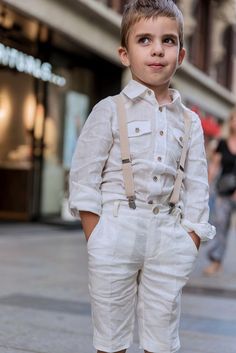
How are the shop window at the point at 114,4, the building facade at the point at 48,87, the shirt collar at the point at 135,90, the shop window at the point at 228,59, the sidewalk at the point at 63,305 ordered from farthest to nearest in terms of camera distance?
the shop window at the point at 228,59, the shop window at the point at 114,4, the building facade at the point at 48,87, the sidewalk at the point at 63,305, the shirt collar at the point at 135,90

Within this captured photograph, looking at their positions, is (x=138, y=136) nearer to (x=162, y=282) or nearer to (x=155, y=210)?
(x=155, y=210)

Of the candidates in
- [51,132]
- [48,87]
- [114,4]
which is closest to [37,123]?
[51,132]

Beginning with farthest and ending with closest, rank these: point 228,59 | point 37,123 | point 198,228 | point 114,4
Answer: point 228,59 → point 114,4 → point 37,123 → point 198,228

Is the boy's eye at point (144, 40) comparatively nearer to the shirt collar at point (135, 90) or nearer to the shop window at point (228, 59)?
the shirt collar at point (135, 90)

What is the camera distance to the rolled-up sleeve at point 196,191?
2.96 metres

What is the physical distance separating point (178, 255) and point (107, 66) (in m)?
14.2

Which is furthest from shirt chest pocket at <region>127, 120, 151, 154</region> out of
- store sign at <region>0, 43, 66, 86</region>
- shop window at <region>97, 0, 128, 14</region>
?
shop window at <region>97, 0, 128, 14</region>

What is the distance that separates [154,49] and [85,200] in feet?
2.25

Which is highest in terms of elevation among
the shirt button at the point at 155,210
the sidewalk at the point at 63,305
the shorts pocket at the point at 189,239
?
the shirt button at the point at 155,210

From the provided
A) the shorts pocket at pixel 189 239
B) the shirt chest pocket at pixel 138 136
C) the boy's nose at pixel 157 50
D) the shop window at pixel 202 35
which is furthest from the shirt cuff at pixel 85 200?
the shop window at pixel 202 35

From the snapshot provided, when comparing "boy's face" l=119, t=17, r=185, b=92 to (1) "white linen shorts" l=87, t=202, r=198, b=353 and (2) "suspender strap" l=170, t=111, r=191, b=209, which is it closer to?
(2) "suspender strap" l=170, t=111, r=191, b=209

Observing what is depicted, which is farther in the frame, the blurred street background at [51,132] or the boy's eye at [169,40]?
the blurred street background at [51,132]

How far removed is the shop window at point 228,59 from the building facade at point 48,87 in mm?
11361

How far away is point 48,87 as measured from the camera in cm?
1509
